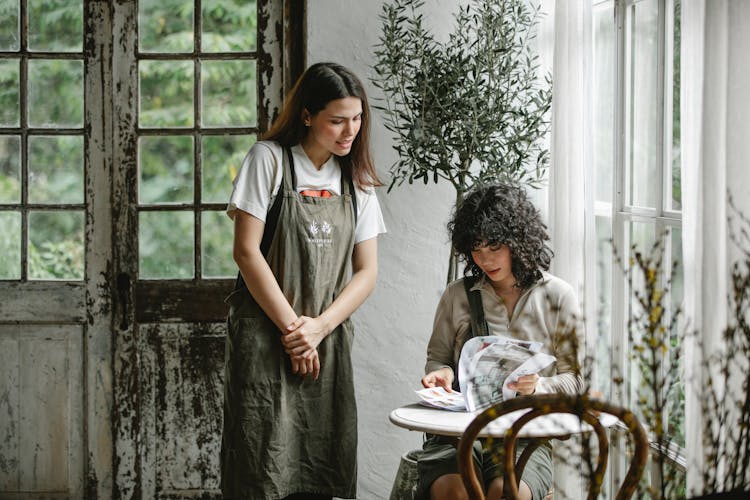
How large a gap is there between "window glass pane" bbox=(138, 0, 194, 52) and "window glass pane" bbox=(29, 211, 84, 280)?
0.83 metres

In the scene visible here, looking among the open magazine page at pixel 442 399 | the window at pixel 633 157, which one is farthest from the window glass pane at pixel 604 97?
the open magazine page at pixel 442 399

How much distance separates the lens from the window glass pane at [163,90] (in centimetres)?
402

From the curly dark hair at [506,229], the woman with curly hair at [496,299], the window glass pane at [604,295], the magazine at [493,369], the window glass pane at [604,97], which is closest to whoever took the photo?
the magazine at [493,369]

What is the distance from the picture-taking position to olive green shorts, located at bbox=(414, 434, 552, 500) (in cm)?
254

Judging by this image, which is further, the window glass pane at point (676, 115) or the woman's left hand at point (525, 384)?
the window glass pane at point (676, 115)

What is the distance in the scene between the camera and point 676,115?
106 inches

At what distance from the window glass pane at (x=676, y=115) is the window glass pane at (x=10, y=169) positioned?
282 cm

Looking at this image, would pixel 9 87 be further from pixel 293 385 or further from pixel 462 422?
pixel 462 422

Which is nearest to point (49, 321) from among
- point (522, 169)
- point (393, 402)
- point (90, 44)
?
point (90, 44)

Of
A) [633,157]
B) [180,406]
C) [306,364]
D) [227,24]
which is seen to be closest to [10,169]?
[227,24]

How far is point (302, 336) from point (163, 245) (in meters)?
1.45

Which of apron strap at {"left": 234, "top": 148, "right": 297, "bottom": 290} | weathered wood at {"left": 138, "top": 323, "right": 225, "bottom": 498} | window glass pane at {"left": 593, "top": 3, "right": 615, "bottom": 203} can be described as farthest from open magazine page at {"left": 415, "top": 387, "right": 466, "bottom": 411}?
weathered wood at {"left": 138, "top": 323, "right": 225, "bottom": 498}

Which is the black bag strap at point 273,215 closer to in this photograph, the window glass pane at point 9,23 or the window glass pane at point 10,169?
the window glass pane at point 10,169

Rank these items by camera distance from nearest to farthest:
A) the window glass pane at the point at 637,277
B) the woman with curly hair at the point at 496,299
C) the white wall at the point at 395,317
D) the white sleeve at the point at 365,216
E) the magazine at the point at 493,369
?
the magazine at the point at 493,369 → the woman with curly hair at the point at 496,299 → the window glass pane at the point at 637,277 → the white sleeve at the point at 365,216 → the white wall at the point at 395,317
